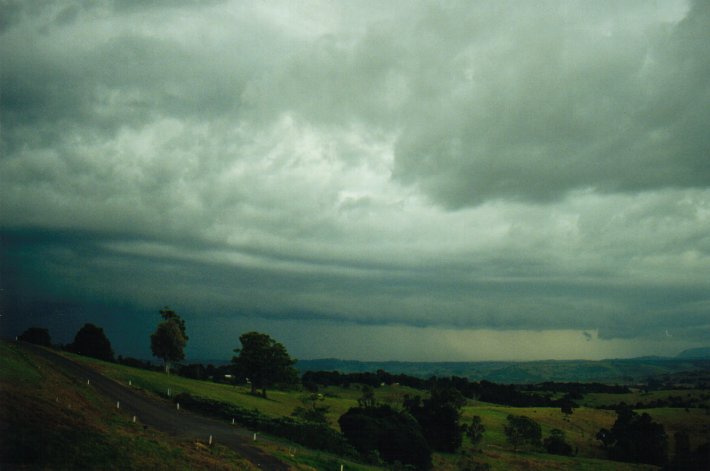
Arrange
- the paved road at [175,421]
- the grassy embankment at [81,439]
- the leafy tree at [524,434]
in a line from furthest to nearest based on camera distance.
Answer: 1. the leafy tree at [524,434]
2. the paved road at [175,421]
3. the grassy embankment at [81,439]

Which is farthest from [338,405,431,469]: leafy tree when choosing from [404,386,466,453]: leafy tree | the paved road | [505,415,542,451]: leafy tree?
[505,415,542,451]: leafy tree

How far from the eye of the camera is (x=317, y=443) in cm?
6369

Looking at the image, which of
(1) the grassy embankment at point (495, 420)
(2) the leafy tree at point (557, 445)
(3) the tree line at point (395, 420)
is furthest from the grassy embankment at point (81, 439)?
(2) the leafy tree at point (557, 445)

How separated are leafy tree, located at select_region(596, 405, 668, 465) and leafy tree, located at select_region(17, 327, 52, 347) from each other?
4856 inches

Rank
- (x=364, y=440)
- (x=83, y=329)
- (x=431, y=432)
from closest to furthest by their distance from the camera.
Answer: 1. (x=364, y=440)
2. (x=431, y=432)
3. (x=83, y=329)

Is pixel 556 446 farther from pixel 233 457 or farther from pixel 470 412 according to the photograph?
pixel 233 457

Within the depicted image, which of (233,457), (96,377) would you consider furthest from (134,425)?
(96,377)

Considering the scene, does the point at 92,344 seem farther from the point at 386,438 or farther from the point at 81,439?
the point at 81,439

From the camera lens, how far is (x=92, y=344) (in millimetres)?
116000

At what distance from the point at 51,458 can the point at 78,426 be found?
6078 millimetres

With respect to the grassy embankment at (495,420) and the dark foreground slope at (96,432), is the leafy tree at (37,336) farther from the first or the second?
the dark foreground slope at (96,432)

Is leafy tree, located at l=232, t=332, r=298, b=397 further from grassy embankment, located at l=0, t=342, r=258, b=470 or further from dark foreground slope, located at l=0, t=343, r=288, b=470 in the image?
grassy embankment, located at l=0, t=342, r=258, b=470

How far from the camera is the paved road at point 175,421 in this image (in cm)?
4791

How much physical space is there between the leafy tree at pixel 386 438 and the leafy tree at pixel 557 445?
139 ft
